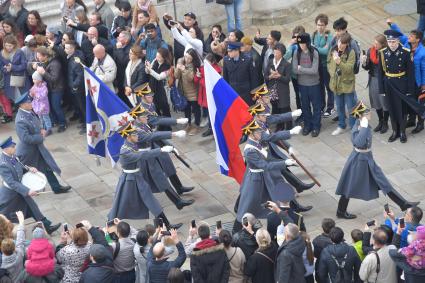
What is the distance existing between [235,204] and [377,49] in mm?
3494

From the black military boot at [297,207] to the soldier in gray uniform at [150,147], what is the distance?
1.66 metres

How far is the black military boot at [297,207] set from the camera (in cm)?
1697

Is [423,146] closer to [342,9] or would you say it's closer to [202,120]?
[202,120]

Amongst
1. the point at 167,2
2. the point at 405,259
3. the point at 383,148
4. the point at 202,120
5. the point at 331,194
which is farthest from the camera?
the point at 167,2

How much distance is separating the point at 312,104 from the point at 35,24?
197 inches

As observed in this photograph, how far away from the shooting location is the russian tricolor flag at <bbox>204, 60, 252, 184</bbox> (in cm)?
1722

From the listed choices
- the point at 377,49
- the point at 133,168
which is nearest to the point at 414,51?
the point at 377,49

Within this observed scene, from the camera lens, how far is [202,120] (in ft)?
66.2

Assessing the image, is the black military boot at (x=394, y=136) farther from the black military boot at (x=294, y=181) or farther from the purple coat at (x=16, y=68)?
the purple coat at (x=16, y=68)

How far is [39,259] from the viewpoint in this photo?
1371 centimetres

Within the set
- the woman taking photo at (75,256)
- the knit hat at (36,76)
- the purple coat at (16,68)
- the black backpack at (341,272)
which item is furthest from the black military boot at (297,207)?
the purple coat at (16,68)

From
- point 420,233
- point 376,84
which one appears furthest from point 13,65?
point 420,233

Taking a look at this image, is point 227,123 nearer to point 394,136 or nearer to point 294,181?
point 294,181

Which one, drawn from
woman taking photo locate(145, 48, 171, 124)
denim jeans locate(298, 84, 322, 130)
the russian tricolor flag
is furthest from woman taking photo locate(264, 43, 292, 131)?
the russian tricolor flag
